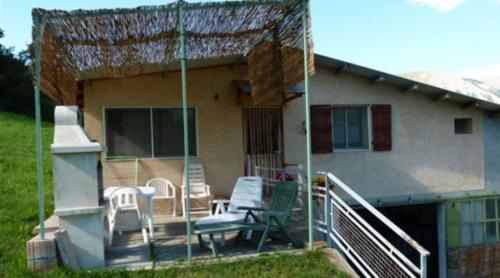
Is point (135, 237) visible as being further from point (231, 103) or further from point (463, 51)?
point (463, 51)

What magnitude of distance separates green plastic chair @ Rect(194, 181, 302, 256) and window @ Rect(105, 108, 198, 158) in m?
3.38

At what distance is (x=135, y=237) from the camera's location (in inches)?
236

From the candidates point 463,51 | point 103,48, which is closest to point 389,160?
point 103,48

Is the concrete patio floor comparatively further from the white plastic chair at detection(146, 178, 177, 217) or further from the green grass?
the white plastic chair at detection(146, 178, 177, 217)

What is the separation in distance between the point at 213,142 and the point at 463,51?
25.1 meters

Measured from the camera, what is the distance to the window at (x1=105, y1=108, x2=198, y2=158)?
8359mm

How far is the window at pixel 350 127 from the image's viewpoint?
Result: 9883 mm

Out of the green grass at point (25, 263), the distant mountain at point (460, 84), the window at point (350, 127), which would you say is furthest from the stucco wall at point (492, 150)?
the distant mountain at point (460, 84)

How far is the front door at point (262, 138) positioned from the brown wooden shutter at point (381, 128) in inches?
90.3

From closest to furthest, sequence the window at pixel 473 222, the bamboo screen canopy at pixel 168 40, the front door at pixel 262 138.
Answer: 1. the bamboo screen canopy at pixel 168 40
2. the front door at pixel 262 138
3. the window at pixel 473 222

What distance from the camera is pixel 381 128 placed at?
989 centimetres

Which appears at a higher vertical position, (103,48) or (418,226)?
(103,48)

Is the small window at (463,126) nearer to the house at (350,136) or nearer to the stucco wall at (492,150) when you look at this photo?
the house at (350,136)

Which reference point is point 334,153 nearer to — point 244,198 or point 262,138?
point 262,138
